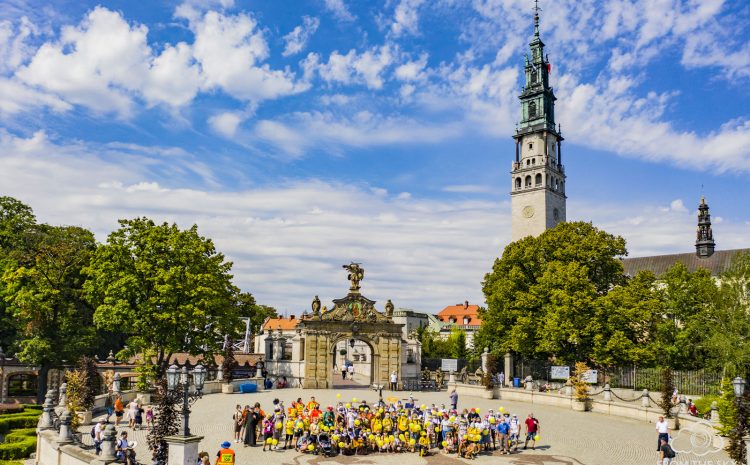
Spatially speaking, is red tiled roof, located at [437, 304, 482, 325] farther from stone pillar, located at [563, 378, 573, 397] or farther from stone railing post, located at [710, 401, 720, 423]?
stone railing post, located at [710, 401, 720, 423]

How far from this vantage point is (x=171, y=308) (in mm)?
38719

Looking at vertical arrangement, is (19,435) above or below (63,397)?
below

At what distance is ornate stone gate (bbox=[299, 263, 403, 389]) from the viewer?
46.9 meters

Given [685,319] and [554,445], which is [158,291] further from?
[685,319]

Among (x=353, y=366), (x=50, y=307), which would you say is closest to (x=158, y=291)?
(x=50, y=307)

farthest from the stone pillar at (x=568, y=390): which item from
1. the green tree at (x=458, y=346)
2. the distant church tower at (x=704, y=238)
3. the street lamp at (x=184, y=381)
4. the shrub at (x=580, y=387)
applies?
the distant church tower at (x=704, y=238)

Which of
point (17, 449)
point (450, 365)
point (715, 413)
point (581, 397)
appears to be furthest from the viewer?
point (450, 365)

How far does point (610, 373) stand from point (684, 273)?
12.7 meters

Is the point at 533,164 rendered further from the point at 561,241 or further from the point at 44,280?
the point at 44,280

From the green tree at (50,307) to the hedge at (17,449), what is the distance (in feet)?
60.4

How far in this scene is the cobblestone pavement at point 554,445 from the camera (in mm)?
22203

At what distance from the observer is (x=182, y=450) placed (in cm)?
1622

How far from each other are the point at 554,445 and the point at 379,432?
710cm

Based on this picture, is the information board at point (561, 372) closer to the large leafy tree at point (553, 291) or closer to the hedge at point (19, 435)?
the large leafy tree at point (553, 291)
